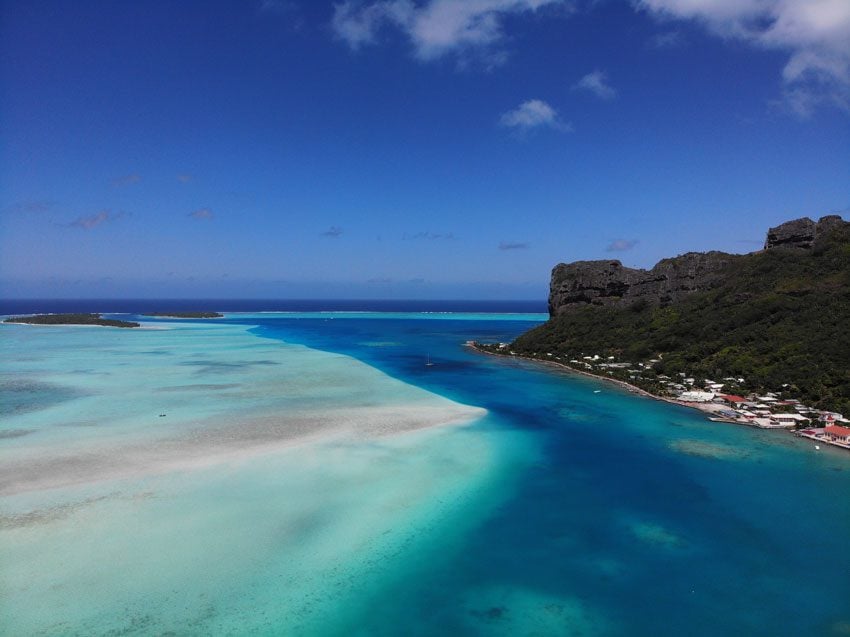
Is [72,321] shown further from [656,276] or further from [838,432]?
[838,432]

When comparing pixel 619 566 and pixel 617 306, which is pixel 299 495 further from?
pixel 617 306

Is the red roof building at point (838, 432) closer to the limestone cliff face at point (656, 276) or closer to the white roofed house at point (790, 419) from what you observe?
the white roofed house at point (790, 419)

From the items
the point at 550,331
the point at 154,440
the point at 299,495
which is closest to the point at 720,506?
the point at 299,495

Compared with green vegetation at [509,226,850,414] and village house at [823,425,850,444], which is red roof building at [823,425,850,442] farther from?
green vegetation at [509,226,850,414]

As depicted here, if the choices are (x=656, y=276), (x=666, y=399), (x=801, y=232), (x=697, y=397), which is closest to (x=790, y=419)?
(x=697, y=397)

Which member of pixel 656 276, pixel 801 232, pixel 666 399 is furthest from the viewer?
pixel 656 276

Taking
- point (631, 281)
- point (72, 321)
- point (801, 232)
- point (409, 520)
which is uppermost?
point (801, 232)

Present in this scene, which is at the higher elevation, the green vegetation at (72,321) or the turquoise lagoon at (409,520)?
the green vegetation at (72,321)

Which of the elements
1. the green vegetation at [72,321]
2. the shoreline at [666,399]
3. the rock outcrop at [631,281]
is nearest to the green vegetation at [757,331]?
the shoreline at [666,399]
